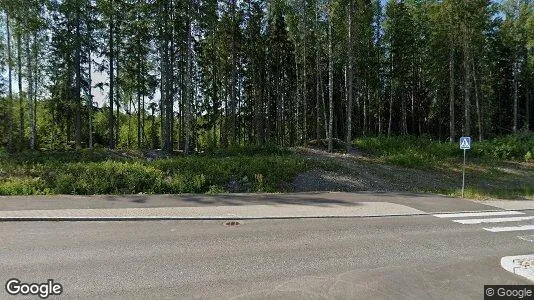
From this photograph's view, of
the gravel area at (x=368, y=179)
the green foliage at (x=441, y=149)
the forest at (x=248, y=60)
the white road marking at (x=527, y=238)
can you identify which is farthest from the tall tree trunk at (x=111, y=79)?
the white road marking at (x=527, y=238)

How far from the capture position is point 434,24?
102ft

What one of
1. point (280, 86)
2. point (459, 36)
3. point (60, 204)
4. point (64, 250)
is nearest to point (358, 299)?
point (64, 250)

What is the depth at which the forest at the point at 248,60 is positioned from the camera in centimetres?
2447

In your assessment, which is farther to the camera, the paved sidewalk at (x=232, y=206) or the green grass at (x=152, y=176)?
the green grass at (x=152, y=176)

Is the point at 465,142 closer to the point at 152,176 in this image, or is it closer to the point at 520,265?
the point at 520,265

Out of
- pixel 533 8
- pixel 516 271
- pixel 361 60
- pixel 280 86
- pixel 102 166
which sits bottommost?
pixel 516 271

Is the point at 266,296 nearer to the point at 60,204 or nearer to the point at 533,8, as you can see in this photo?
the point at 60,204

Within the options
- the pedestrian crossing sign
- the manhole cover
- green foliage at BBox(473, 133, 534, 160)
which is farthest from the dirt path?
the manhole cover

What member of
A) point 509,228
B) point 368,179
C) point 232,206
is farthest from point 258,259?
point 368,179

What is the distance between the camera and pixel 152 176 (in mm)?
14953

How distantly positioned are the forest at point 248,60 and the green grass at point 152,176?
21.2 ft

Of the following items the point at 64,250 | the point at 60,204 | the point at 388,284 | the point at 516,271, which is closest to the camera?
the point at 388,284

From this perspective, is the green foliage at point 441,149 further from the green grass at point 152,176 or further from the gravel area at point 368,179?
the green grass at point 152,176

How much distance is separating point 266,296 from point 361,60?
3331 centimetres
